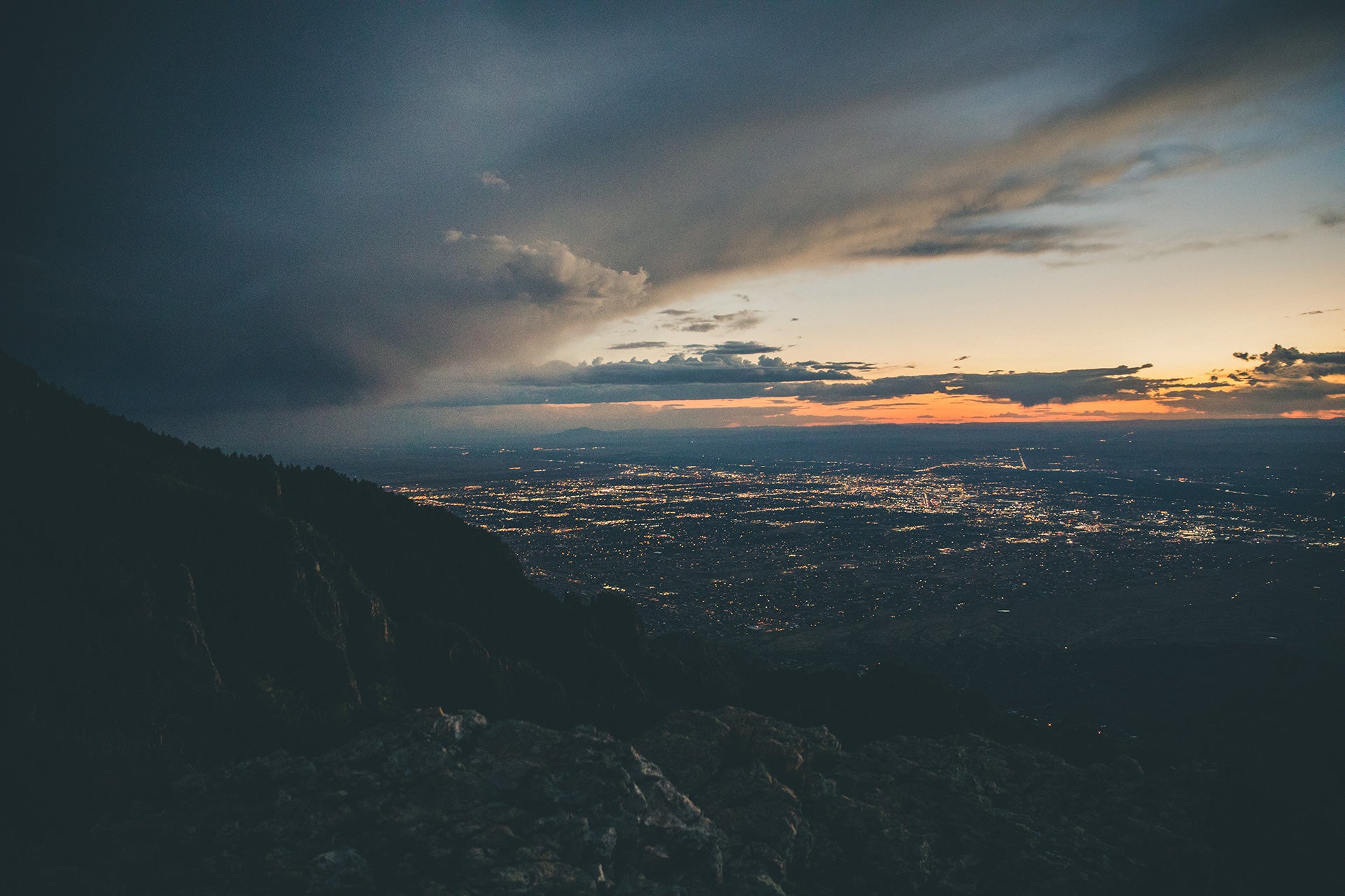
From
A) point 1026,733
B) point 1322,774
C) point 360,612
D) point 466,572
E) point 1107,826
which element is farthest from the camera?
point 466,572

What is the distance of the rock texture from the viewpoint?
643 inches

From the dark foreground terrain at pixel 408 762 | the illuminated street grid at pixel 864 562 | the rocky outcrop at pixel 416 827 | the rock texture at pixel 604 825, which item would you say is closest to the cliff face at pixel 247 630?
the dark foreground terrain at pixel 408 762

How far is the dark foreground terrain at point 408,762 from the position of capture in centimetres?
1733

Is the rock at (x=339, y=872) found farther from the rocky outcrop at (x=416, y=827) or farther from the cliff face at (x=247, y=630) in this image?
the cliff face at (x=247, y=630)

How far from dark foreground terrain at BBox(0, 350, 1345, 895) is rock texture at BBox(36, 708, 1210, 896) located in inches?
3.8

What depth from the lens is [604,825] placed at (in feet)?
62.7

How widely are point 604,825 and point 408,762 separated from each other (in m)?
7.49

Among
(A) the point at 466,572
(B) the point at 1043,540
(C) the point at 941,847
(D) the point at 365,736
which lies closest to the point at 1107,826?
Result: (C) the point at 941,847

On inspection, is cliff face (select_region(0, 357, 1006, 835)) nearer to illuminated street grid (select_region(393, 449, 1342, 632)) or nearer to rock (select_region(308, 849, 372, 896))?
rock (select_region(308, 849, 372, 896))

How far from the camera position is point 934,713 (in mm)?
40406

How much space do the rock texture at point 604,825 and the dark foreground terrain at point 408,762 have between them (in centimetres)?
10

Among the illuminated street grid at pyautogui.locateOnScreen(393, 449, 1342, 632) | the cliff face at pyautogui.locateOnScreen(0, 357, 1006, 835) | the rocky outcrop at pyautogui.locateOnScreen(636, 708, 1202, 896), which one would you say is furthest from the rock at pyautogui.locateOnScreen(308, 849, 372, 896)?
the illuminated street grid at pyautogui.locateOnScreen(393, 449, 1342, 632)

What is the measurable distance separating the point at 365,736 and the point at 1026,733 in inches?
1682

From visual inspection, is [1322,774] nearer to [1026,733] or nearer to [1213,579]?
[1026,733]
